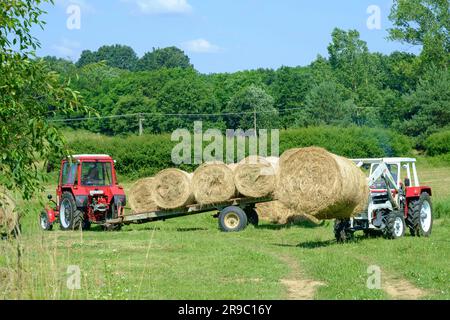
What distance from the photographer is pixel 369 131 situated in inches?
2025

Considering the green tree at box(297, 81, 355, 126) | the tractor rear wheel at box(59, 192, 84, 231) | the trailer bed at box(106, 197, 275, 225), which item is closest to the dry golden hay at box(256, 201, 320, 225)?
the trailer bed at box(106, 197, 275, 225)

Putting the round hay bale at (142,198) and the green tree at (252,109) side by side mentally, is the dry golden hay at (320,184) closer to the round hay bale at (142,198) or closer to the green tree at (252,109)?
the round hay bale at (142,198)

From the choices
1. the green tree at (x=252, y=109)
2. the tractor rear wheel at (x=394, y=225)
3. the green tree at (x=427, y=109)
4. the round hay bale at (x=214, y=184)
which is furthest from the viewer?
the green tree at (x=252, y=109)

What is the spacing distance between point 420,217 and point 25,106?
1083 cm

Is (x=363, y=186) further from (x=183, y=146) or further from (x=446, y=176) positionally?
(x=183, y=146)

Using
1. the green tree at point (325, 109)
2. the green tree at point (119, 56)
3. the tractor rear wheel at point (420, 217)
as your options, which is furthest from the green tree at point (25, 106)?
the green tree at point (119, 56)

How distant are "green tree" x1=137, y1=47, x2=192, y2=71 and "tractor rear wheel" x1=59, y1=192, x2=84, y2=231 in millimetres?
97442

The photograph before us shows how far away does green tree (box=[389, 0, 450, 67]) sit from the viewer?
67125mm

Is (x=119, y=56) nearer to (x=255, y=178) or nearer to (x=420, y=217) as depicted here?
(x=255, y=178)

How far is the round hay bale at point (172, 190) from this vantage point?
2222cm

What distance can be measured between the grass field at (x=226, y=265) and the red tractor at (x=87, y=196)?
2.09m

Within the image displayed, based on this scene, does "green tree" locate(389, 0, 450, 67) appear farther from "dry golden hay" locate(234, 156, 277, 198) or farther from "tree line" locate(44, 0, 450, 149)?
"dry golden hay" locate(234, 156, 277, 198)
